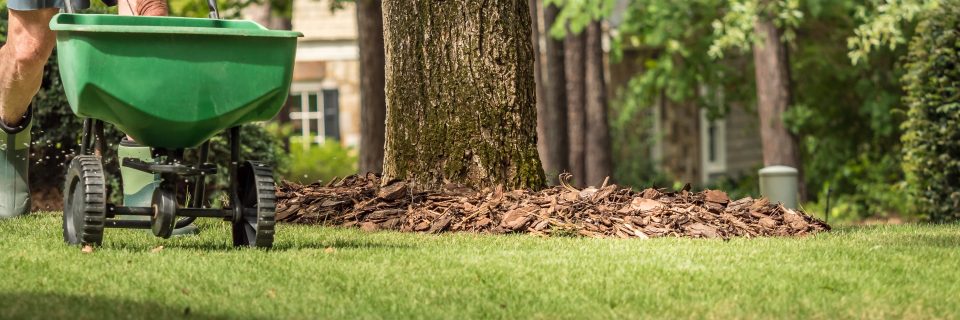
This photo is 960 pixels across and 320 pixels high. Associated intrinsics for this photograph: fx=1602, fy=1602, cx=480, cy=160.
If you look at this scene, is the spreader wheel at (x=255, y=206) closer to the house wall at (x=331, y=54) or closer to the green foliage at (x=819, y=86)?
the green foliage at (x=819, y=86)

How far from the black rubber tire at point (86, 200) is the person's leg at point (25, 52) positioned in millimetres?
947

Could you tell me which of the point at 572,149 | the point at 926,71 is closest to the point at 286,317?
the point at 926,71

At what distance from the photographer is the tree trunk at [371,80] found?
16.4 metres

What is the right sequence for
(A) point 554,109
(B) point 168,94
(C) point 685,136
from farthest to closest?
(C) point 685,136, (A) point 554,109, (B) point 168,94

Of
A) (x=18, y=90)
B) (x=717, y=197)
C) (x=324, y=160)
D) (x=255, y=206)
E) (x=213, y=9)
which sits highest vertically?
(x=213, y=9)

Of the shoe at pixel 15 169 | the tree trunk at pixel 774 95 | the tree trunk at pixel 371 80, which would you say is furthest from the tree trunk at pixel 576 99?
the shoe at pixel 15 169

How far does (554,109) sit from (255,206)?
14893 millimetres

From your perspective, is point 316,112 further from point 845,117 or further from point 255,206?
point 255,206

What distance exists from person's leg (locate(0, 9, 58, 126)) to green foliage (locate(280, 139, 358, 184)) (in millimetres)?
14888

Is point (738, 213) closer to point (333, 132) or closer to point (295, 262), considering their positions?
point (295, 262)

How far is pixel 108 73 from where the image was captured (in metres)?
6.38

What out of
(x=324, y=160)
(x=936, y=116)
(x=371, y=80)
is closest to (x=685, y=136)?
(x=324, y=160)

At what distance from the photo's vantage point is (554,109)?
2166 centimetres

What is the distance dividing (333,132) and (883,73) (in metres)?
9.73
